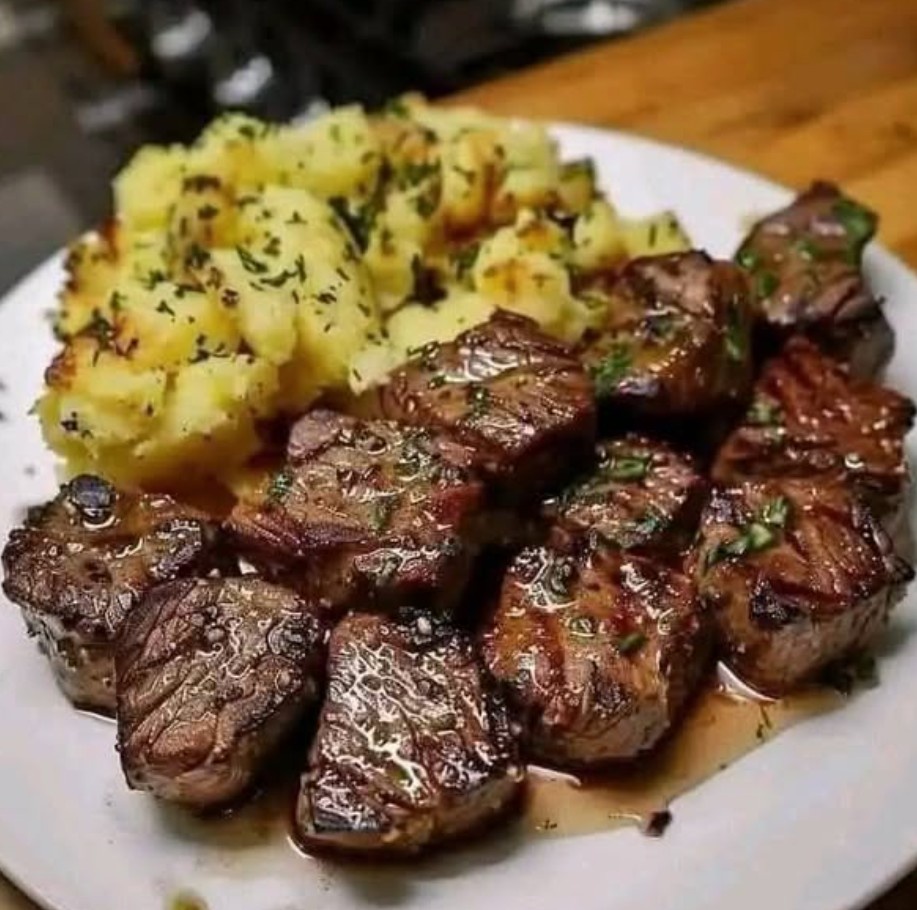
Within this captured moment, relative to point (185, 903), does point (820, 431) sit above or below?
below

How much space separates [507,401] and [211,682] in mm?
674

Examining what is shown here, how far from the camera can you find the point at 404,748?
223cm

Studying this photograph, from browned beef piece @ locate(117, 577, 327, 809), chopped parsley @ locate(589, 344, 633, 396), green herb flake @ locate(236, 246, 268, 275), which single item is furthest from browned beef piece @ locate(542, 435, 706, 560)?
green herb flake @ locate(236, 246, 268, 275)

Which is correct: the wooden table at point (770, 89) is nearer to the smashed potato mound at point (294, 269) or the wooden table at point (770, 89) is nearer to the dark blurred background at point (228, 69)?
the dark blurred background at point (228, 69)

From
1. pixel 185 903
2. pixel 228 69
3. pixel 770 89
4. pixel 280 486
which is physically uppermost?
pixel 280 486

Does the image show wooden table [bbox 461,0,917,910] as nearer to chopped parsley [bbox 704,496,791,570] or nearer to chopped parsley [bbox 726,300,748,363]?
chopped parsley [bbox 726,300,748,363]

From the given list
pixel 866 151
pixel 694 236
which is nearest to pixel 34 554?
pixel 694 236

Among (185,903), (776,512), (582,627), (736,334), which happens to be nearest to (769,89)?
(736,334)

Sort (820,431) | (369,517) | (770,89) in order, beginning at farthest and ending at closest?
(770,89) → (820,431) → (369,517)

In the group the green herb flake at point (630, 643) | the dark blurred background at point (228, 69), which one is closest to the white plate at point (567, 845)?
the green herb flake at point (630, 643)

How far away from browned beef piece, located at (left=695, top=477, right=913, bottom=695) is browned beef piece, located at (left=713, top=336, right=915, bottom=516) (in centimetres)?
8

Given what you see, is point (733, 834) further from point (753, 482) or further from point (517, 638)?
point (753, 482)

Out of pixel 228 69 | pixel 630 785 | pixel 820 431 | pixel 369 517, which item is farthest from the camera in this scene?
pixel 228 69

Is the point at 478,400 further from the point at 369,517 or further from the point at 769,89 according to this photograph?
the point at 769,89
